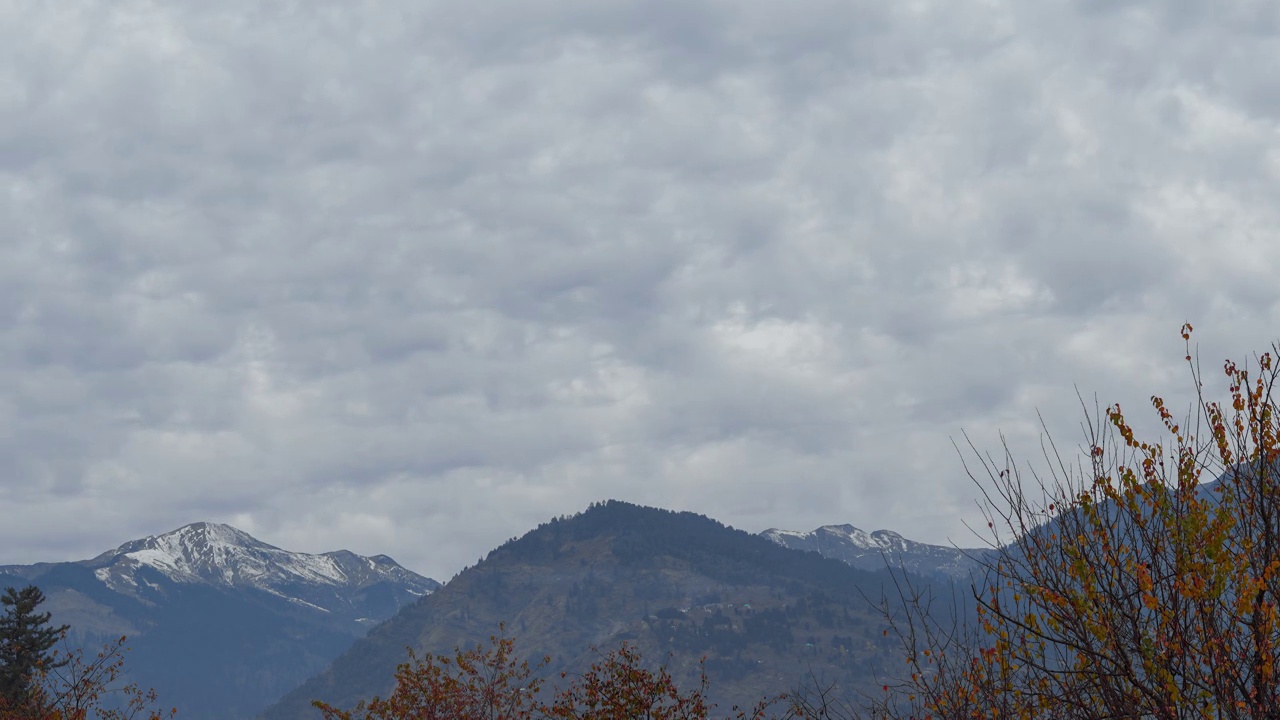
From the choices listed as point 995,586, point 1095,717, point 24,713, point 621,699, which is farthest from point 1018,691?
point 24,713

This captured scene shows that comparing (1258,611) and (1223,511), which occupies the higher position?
(1223,511)

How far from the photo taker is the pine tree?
243 ft

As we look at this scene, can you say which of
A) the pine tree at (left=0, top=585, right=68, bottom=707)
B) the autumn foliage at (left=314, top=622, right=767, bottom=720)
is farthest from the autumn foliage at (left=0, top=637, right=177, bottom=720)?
the autumn foliage at (left=314, top=622, right=767, bottom=720)

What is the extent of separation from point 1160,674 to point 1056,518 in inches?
191

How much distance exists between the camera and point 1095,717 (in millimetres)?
16141

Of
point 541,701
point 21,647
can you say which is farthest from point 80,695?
point 21,647

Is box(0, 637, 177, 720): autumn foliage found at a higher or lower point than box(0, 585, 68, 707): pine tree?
lower

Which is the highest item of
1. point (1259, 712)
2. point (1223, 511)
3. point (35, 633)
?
point (35, 633)

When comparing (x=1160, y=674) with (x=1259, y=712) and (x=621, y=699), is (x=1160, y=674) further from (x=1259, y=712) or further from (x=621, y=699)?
(x=621, y=699)

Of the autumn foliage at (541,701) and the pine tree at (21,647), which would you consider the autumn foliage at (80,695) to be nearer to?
the pine tree at (21,647)

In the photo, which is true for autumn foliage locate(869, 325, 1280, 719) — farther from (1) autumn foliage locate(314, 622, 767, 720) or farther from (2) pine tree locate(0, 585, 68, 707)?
(2) pine tree locate(0, 585, 68, 707)

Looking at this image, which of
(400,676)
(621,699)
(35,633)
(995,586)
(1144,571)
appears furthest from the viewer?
(35,633)

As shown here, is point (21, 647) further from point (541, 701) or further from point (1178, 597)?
point (1178, 597)

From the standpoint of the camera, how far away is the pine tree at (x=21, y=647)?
243ft
